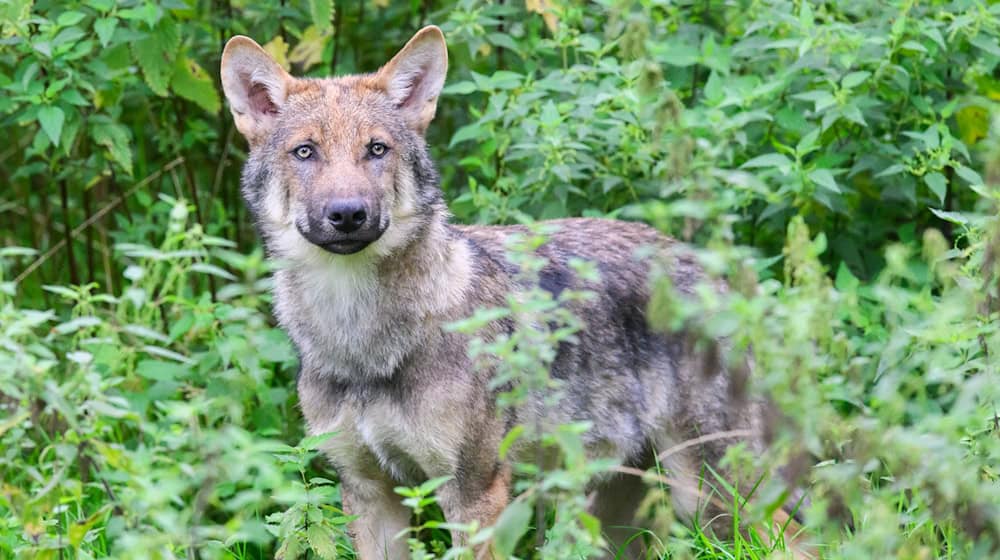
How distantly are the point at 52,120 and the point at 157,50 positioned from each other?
0.64 meters

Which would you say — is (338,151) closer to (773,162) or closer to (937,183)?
(773,162)

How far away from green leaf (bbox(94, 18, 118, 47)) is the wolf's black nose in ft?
6.13

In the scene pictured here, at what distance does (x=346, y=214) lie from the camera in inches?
170

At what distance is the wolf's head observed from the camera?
14.5ft

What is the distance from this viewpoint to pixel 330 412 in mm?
4707

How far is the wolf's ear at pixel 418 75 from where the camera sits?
16.1 feet

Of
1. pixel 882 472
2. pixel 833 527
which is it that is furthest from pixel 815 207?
pixel 833 527

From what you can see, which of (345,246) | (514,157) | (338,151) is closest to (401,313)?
(345,246)

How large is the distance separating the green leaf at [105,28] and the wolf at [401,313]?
3.25ft

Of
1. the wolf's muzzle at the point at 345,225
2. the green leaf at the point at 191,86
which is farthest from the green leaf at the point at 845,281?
the green leaf at the point at 191,86

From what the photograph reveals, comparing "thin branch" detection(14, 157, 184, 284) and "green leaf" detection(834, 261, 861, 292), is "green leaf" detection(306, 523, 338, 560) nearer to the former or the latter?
"green leaf" detection(834, 261, 861, 292)

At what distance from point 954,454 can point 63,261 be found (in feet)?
18.9

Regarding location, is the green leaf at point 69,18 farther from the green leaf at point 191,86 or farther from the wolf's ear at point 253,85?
the wolf's ear at point 253,85

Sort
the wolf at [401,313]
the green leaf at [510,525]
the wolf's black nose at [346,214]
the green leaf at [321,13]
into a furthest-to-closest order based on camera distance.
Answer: the green leaf at [321,13], the wolf at [401,313], the wolf's black nose at [346,214], the green leaf at [510,525]
